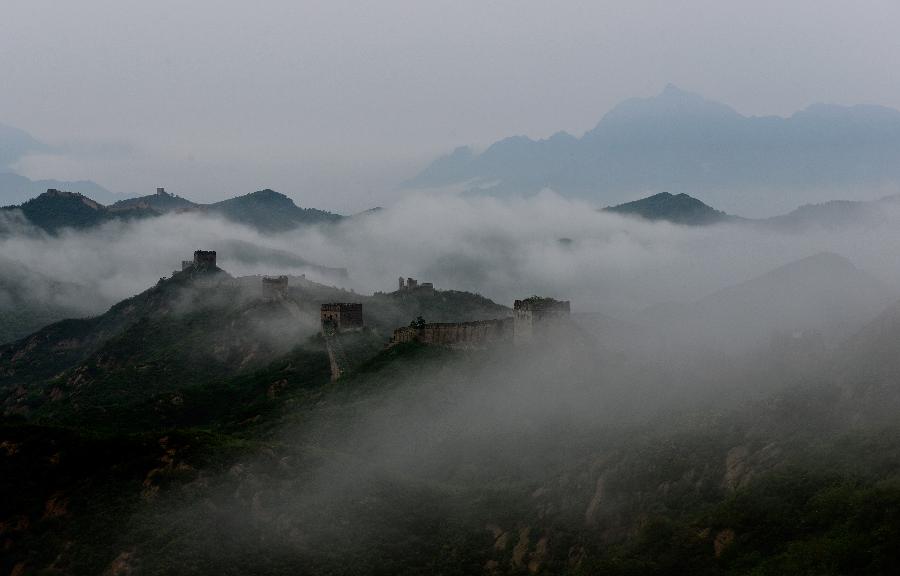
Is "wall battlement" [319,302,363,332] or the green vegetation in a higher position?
"wall battlement" [319,302,363,332]

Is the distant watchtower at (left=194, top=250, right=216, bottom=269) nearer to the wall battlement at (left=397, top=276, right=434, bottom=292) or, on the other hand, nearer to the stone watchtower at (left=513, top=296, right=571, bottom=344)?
the wall battlement at (left=397, top=276, right=434, bottom=292)

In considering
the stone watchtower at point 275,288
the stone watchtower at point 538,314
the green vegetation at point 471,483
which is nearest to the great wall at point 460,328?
the stone watchtower at point 538,314

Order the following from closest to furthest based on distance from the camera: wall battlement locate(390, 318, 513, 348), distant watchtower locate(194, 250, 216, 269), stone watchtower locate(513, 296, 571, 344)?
stone watchtower locate(513, 296, 571, 344), wall battlement locate(390, 318, 513, 348), distant watchtower locate(194, 250, 216, 269)

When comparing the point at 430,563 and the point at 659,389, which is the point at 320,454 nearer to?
the point at 430,563

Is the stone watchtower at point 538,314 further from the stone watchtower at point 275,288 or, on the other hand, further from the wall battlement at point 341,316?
the stone watchtower at point 275,288

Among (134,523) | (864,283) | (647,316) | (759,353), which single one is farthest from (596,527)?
(647,316)

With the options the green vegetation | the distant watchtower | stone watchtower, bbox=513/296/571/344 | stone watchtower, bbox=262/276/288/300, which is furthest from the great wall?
the distant watchtower

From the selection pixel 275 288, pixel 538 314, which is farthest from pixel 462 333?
pixel 275 288

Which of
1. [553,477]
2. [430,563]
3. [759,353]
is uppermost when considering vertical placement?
[759,353]
